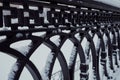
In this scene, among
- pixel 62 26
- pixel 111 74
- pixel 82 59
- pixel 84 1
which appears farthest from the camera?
pixel 111 74

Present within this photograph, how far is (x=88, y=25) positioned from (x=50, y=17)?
24.4 inches

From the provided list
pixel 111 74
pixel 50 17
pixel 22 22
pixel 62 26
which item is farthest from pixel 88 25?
pixel 111 74

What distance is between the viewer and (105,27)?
249 cm

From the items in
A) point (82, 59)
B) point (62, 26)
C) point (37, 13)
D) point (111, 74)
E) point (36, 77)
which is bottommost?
point (111, 74)

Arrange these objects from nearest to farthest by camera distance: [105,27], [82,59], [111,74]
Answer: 1. [82,59]
2. [105,27]
3. [111,74]

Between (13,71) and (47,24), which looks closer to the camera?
(13,71)

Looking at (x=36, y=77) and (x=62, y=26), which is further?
(x=62, y=26)

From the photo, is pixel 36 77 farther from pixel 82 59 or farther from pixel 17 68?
pixel 82 59

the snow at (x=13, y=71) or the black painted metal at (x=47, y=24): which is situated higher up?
the black painted metal at (x=47, y=24)

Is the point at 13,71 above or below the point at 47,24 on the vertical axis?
below

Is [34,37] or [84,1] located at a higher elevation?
[84,1]

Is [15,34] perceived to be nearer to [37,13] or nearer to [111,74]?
[37,13]

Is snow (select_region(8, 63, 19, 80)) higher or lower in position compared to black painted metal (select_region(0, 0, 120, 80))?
lower

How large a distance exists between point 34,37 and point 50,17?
0.21 meters
